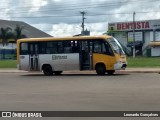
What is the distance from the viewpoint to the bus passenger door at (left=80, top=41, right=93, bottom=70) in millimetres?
31453

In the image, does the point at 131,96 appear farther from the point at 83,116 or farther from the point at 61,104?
the point at 83,116

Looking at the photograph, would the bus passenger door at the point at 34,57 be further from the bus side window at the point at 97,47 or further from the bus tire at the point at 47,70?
the bus side window at the point at 97,47

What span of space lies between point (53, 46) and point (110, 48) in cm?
455

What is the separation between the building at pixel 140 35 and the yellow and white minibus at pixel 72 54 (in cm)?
6916

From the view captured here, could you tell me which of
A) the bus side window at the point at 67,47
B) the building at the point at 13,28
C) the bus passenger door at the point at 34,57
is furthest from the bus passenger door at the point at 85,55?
the building at the point at 13,28

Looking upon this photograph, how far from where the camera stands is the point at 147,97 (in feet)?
51.8

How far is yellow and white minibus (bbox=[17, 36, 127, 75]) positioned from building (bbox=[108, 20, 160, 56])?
6916 centimetres

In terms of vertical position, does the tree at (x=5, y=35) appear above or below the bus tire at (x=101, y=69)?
above

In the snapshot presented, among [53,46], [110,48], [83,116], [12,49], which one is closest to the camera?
[83,116]

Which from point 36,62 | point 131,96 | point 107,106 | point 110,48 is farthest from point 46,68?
point 107,106

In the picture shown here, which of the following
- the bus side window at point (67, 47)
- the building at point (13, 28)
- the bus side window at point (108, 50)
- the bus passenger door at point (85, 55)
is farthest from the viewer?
the building at point (13, 28)

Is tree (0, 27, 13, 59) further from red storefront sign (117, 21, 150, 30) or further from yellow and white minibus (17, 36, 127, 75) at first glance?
yellow and white minibus (17, 36, 127, 75)

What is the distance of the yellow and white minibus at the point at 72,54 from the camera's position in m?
30.9

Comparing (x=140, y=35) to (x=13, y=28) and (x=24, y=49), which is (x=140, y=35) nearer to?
(x=13, y=28)
